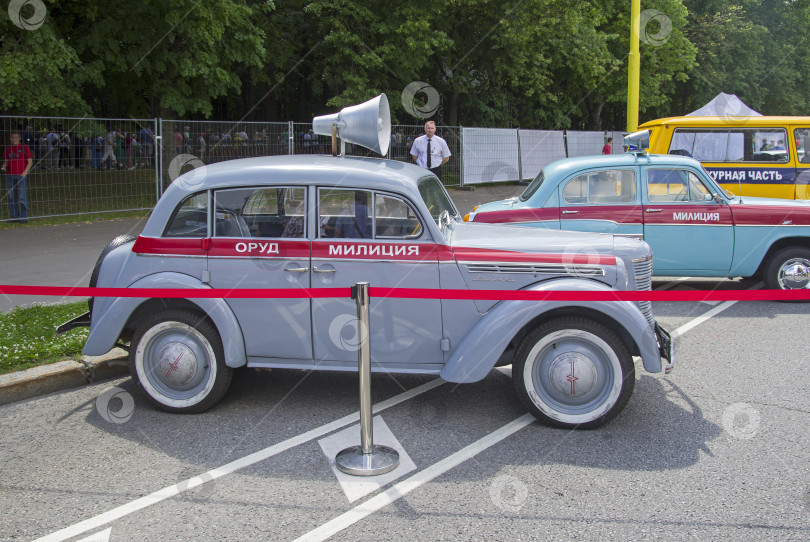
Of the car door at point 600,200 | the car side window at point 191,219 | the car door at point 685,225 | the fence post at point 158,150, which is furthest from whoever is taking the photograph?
the fence post at point 158,150

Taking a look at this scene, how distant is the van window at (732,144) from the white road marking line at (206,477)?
29.9 ft

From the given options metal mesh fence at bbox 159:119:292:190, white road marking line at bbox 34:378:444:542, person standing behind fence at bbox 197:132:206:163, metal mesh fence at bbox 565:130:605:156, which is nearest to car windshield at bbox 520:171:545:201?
white road marking line at bbox 34:378:444:542

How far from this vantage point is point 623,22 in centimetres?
3247

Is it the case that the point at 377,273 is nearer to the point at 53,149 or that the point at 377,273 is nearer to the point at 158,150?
the point at 53,149

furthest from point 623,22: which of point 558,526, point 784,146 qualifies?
point 558,526

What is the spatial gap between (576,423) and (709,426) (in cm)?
91

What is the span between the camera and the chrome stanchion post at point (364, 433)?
408 cm

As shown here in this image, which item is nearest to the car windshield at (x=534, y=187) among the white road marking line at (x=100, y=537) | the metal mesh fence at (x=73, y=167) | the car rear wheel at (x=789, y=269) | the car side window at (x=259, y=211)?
the car rear wheel at (x=789, y=269)

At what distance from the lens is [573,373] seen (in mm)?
4676

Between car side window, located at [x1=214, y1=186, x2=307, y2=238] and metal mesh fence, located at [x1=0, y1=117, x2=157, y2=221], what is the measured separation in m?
9.83

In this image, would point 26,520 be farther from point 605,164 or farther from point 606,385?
point 605,164

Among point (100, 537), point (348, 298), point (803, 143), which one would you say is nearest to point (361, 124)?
point (348, 298)

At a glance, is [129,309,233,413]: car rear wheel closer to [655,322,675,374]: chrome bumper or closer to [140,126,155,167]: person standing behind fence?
[655,322,675,374]: chrome bumper

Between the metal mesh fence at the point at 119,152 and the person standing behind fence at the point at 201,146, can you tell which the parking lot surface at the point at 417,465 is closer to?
the metal mesh fence at the point at 119,152
